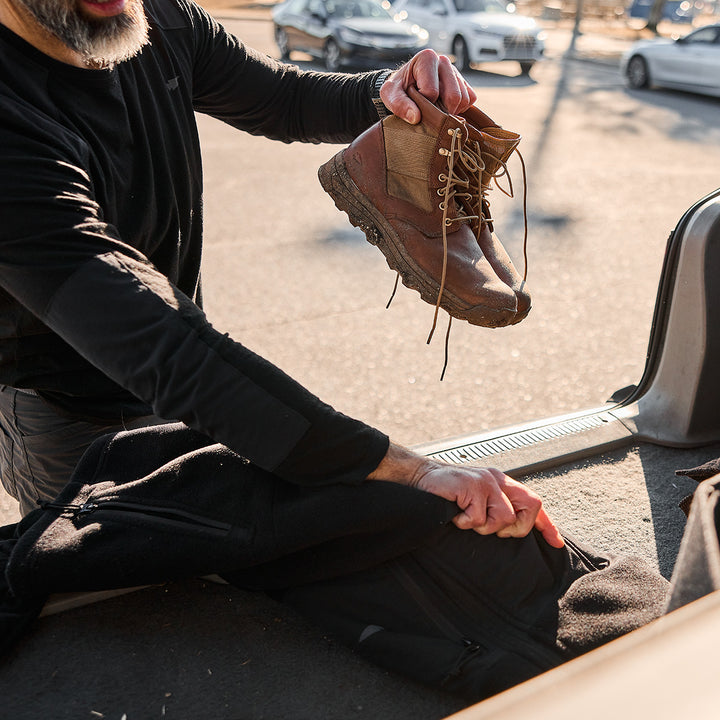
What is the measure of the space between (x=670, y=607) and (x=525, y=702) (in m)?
0.42

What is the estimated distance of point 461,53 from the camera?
14711 millimetres

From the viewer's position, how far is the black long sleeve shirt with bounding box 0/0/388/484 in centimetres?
142

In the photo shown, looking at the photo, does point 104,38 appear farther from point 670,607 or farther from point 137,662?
point 670,607

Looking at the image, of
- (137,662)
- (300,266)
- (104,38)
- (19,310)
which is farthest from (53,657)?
(300,266)

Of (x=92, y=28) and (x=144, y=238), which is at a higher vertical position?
(x=92, y=28)

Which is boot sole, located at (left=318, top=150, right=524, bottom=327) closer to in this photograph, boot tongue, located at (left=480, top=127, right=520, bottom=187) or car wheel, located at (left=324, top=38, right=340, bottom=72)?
boot tongue, located at (left=480, top=127, right=520, bottom=187)

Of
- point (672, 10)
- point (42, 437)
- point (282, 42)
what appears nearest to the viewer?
point (42, 437)

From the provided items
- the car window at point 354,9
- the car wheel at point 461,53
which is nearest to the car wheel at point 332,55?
the car window at point 354,9

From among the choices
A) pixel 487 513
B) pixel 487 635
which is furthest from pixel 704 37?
pixel 487 635

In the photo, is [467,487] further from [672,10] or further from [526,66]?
[672,10]

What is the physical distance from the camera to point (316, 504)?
1.50 meters

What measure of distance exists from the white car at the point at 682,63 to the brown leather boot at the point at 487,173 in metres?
11.2

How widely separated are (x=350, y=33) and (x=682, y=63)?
528 centimetres

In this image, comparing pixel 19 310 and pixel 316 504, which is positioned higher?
pixel 19 310
